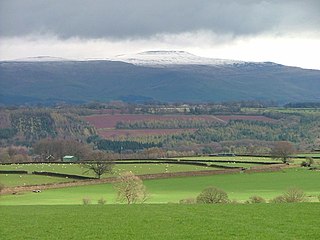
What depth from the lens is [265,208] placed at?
4659 cm

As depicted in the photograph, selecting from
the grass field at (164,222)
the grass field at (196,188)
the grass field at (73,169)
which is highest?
the grass field at (164,222)

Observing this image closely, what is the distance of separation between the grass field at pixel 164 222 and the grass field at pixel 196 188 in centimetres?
1662

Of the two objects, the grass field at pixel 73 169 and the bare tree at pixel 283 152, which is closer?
the grass field at pixel 73 169

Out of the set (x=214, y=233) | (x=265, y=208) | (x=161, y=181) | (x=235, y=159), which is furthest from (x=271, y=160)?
(x=214, y=233)

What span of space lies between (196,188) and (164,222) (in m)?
41.1

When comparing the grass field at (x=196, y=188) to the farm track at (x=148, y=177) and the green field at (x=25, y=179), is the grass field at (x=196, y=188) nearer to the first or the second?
the farm track at (x=148, y=177)

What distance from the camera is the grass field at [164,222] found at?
35.7 metres

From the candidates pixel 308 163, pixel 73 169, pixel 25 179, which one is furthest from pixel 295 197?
pixel 308 163

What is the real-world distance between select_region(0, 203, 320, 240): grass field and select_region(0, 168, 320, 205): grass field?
16616 millimetres

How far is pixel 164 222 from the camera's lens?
40219mm

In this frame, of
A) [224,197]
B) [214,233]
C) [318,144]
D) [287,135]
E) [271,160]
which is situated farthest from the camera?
[287,135]

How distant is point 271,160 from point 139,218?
75.1 meters

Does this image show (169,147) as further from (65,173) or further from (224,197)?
(224,197)

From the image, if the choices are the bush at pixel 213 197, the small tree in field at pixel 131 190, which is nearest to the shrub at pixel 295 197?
Result: the bush at pixel 213 197
